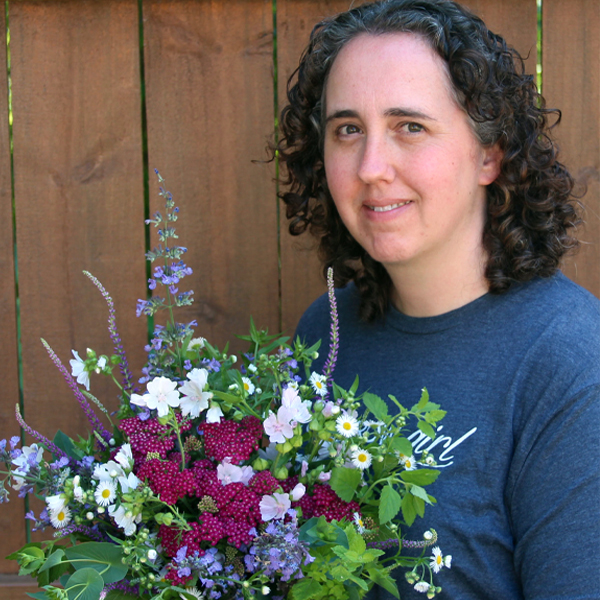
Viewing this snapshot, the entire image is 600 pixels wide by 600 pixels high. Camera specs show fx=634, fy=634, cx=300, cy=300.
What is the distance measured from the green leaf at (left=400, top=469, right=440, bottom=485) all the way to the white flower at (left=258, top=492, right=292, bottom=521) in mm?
171

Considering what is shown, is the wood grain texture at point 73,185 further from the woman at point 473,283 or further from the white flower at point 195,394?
the white flower at point 195,394

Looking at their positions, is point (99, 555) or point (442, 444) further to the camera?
point (442, 444)

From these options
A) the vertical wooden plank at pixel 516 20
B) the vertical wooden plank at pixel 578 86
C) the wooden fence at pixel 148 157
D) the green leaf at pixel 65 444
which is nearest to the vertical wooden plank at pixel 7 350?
the wooden fence at pixel 148 157

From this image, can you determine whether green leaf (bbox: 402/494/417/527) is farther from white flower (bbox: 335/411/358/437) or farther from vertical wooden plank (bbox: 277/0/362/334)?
vertical wooden plank (bbox: 277/0/362/334)

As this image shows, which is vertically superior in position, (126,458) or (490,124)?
(490,124)

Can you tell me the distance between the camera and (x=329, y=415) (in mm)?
900

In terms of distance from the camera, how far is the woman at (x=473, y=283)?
3.56ft

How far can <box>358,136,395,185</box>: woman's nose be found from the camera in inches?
47.0

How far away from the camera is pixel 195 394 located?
3.03 ft

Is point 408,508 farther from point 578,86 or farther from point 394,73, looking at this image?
point 578,86

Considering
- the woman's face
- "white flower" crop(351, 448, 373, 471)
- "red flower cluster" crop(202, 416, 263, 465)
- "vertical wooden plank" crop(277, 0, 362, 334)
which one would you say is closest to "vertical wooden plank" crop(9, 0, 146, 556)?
"vertical wooden plank" crop(277, 0, 362, 334)

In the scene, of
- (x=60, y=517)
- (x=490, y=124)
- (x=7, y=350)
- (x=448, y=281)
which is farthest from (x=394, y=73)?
(x=7, y=350)

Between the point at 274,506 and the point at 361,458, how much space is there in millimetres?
139

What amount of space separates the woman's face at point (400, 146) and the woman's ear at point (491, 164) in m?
0.03
